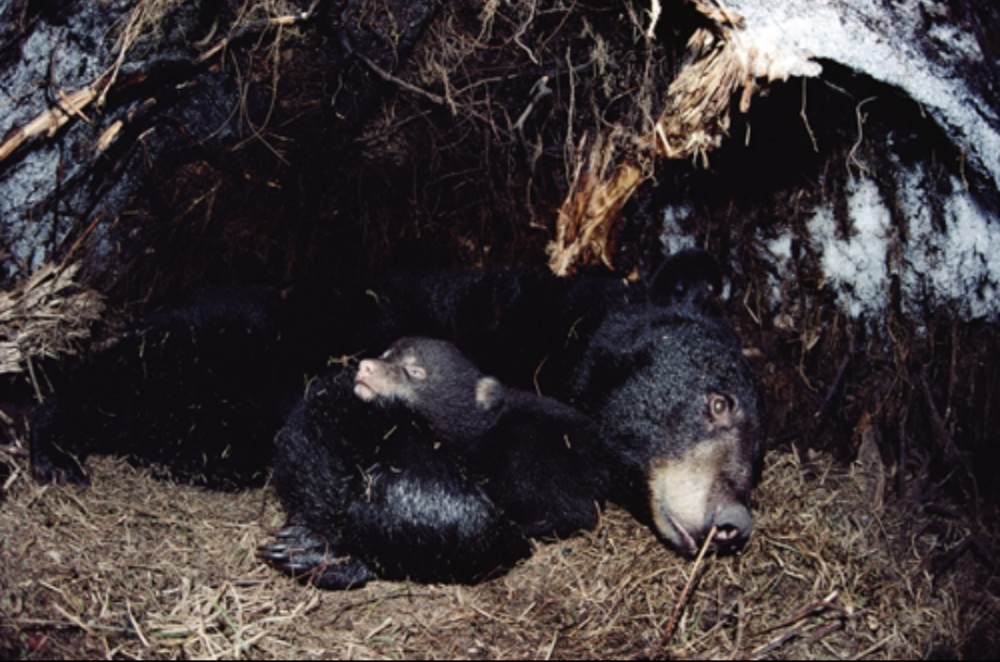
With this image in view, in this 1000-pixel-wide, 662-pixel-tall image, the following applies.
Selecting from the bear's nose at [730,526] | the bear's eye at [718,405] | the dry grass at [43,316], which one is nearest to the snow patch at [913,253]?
the bear's eye at [718,405]

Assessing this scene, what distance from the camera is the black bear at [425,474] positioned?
331 centimetres

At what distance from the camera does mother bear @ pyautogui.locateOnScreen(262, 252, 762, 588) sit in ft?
11.0

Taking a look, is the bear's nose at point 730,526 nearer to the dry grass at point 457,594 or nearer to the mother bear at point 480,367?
the mother bear at point 480,367

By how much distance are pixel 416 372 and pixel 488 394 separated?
0.33 metres

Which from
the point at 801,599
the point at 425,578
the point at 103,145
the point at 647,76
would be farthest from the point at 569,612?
the point at 103,145

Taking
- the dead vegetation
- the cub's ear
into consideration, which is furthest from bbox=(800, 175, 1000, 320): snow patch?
the cub's ear

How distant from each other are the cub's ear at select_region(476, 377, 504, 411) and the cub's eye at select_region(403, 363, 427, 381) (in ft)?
0.79

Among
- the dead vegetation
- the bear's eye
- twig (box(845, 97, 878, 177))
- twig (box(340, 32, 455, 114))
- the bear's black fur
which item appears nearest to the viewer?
the dead vegetation

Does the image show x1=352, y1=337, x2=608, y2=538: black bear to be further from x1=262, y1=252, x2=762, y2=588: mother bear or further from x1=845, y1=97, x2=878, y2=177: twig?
x1=845, y1=97, x2=878, y2=177: twig

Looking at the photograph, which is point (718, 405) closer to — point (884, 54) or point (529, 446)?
point (529, 446)

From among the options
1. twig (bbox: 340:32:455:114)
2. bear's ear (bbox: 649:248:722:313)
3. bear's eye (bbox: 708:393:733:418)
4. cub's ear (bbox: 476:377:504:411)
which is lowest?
bear's eye (bbox: 708:393:733:418)

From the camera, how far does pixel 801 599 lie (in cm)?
322

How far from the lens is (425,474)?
340cm

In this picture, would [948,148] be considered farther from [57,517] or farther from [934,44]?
[57,517]
